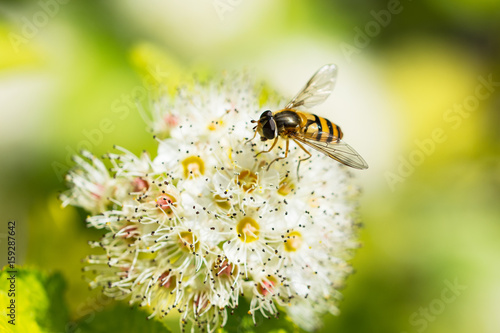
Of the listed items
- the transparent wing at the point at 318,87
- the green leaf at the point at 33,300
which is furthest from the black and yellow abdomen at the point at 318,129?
the green leaf at the point at 33,300

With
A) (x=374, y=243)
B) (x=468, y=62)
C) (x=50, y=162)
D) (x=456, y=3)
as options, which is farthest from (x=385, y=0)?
(x=50, y=162)

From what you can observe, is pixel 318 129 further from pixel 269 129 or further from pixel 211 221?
pixel 211 221

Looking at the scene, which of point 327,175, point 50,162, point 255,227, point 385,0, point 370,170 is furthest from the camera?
point 385,0

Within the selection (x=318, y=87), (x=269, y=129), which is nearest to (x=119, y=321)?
(x=269, y=129)

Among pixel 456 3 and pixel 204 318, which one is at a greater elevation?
pixel 456 3

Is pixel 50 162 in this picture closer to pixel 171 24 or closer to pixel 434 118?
pixel 171 24

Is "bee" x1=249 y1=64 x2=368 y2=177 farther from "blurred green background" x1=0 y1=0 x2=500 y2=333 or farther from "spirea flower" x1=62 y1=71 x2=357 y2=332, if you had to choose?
"blurred green background" x1=0 y1=0 x2=500 y2=333

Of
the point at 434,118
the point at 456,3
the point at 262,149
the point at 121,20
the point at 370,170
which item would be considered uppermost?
the point at 456,3
